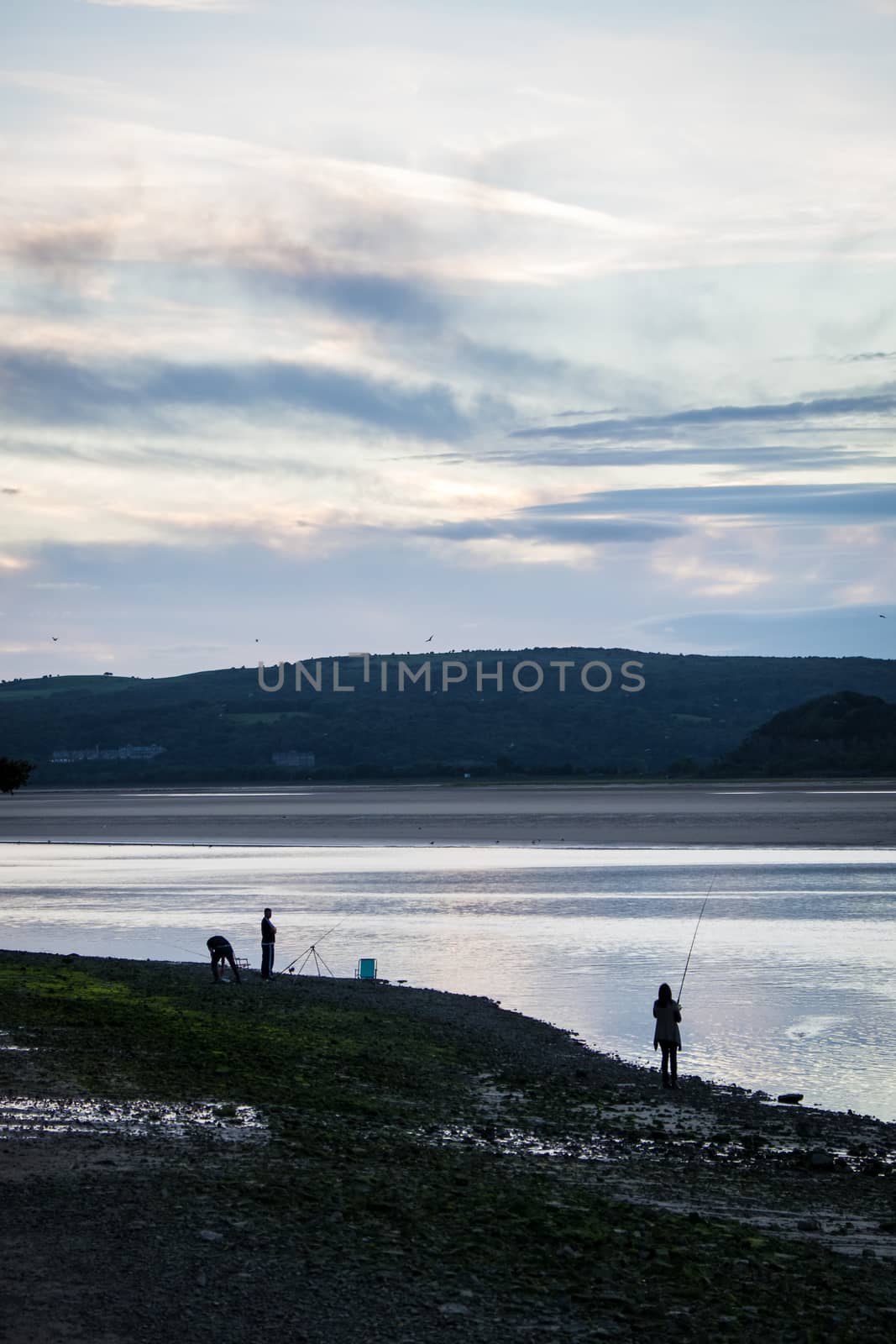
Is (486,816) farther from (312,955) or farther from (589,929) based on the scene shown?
(312,955)

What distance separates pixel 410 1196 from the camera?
1113cm

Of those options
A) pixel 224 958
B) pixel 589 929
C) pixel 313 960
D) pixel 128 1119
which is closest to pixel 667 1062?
pixel 128 1119

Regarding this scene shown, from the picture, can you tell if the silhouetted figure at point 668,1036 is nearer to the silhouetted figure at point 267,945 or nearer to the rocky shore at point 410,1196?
the rocky shore at point 410,1196

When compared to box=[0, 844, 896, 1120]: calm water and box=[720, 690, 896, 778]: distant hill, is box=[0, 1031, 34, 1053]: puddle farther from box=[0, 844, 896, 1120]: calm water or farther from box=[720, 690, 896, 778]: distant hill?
box=[720, 690, 896, 778]: distant hill

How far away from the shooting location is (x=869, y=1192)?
42.0ft

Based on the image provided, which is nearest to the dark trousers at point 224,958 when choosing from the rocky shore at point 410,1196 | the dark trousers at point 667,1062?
the rocky shore at point 410,1196

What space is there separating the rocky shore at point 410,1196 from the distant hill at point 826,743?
140 m

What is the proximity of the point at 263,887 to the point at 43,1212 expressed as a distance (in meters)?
37.8

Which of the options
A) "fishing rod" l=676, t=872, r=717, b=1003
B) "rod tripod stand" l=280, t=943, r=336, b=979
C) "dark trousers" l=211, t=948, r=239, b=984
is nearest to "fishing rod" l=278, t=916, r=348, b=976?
"rod tripod stand" l=280, t=943, r=336, b=979

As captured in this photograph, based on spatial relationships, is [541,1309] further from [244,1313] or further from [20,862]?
[20,862]

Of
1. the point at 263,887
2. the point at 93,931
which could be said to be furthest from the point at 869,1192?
the point at 263,887

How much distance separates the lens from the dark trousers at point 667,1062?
17969 millimetres

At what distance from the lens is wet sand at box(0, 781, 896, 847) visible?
73000mm

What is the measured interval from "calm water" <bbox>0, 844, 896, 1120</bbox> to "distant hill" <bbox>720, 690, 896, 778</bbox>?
3946 inches
